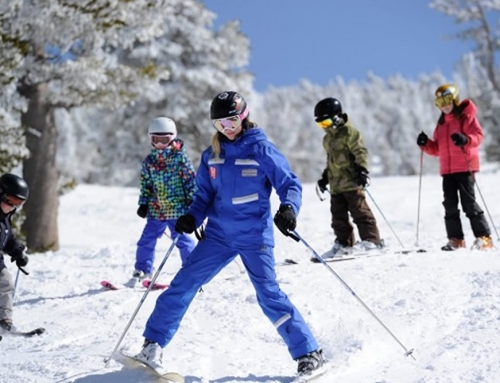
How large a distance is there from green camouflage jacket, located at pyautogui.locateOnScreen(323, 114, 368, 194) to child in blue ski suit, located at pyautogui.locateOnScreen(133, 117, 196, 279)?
1.96 m

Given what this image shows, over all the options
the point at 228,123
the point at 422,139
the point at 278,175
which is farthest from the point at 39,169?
the point at 278,175

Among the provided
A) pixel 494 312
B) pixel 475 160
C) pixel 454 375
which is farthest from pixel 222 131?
pixel 475 160

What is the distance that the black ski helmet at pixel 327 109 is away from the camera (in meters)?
7.04

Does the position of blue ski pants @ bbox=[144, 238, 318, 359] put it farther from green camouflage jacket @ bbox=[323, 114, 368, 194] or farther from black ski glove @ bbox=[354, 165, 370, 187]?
green camouflage jacket @ bbox=[323, 114, 368, 194]

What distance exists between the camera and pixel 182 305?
147 inches

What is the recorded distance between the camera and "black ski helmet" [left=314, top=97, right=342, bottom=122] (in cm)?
704

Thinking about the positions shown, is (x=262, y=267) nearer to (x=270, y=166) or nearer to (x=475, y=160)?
(x=270, y=166)

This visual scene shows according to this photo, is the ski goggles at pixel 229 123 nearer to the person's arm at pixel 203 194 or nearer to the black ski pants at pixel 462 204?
the person's arm at pixel 203 194

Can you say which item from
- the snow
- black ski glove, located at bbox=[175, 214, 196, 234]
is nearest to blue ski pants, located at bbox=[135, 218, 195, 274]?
the snow

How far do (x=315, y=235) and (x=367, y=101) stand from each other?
5024 inches

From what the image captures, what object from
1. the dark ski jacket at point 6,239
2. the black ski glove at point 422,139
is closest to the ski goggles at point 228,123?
the dark ski jacket at point 6,239

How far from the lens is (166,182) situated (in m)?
6.28

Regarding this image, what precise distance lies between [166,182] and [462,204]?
150 inches

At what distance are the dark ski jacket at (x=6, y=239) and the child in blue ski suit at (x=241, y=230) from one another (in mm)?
1855
